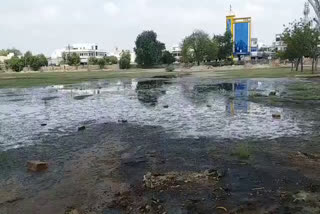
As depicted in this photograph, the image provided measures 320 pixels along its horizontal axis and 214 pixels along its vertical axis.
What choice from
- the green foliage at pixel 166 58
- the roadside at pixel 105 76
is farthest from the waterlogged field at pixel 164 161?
the green foliage at pixel 166 58

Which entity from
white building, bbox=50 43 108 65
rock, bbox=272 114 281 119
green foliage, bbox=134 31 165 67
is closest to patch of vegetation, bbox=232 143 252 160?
rock, bbox=272 114 281 119

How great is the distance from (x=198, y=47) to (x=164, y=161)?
304 feet

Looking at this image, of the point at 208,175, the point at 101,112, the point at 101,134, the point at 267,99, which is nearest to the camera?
the point at 208,175

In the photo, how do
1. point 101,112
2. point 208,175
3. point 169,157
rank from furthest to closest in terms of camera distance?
point 101,112, point 169,157, point 208,175

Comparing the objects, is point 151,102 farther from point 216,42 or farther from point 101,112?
point 216,42

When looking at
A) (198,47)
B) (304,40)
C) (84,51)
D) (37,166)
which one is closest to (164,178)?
(37,166)

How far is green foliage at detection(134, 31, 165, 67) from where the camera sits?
109000 millimetres

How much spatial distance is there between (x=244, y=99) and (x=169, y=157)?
1485 cm

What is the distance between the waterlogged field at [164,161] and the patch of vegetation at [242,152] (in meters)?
0.03

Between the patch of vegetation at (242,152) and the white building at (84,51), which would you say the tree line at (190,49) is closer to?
the white building at (84,51)

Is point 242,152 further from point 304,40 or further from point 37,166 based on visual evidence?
point 304,40

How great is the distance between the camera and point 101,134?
1367cm

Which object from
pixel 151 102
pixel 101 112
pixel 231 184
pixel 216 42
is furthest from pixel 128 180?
pixel 216 42

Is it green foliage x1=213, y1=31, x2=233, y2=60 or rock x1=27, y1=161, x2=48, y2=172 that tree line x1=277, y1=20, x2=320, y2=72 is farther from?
green foliage x1=213, y1=31, x2=233, y2=60
